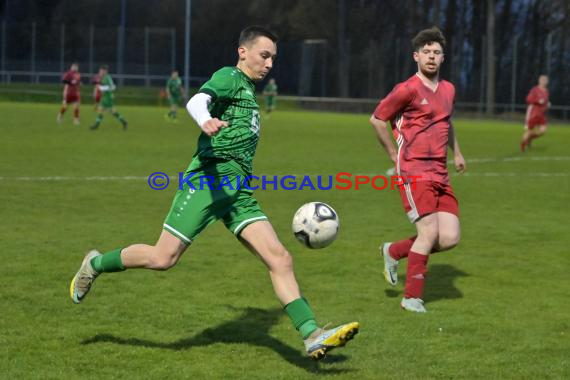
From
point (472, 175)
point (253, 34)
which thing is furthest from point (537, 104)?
point (253, 34)

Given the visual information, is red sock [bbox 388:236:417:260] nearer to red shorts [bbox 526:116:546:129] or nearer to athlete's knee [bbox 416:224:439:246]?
athlete's knee [bbox 416:224:439:246]

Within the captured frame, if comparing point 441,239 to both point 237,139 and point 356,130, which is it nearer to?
point 237,139

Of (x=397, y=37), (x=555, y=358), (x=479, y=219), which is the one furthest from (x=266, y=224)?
(x=397, y=37)

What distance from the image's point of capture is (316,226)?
6121mm

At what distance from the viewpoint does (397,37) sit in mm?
53562

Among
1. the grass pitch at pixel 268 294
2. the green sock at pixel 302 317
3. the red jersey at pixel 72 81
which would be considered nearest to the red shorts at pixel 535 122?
the grass pitch at pixel 268 294

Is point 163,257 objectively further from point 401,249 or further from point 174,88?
point 174,88

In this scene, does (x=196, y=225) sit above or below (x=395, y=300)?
above

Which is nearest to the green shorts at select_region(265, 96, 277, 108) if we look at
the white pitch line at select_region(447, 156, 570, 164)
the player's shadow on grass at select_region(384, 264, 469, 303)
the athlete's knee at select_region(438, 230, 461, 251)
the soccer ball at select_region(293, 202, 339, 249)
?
the white pitch line at select_region(447, 156, 570, 164)

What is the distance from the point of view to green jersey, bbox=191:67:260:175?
223 inches

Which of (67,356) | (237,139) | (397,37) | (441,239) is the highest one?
(397,37)

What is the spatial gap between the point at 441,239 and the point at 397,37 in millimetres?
47547

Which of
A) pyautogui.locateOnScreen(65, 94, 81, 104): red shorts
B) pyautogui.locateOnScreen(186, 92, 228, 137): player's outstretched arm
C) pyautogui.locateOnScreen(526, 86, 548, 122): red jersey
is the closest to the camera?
pyautogui.locateOnScreen(186, 92, 228, 137): player's outstretched arm

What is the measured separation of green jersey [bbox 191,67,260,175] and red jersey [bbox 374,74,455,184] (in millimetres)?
1862
